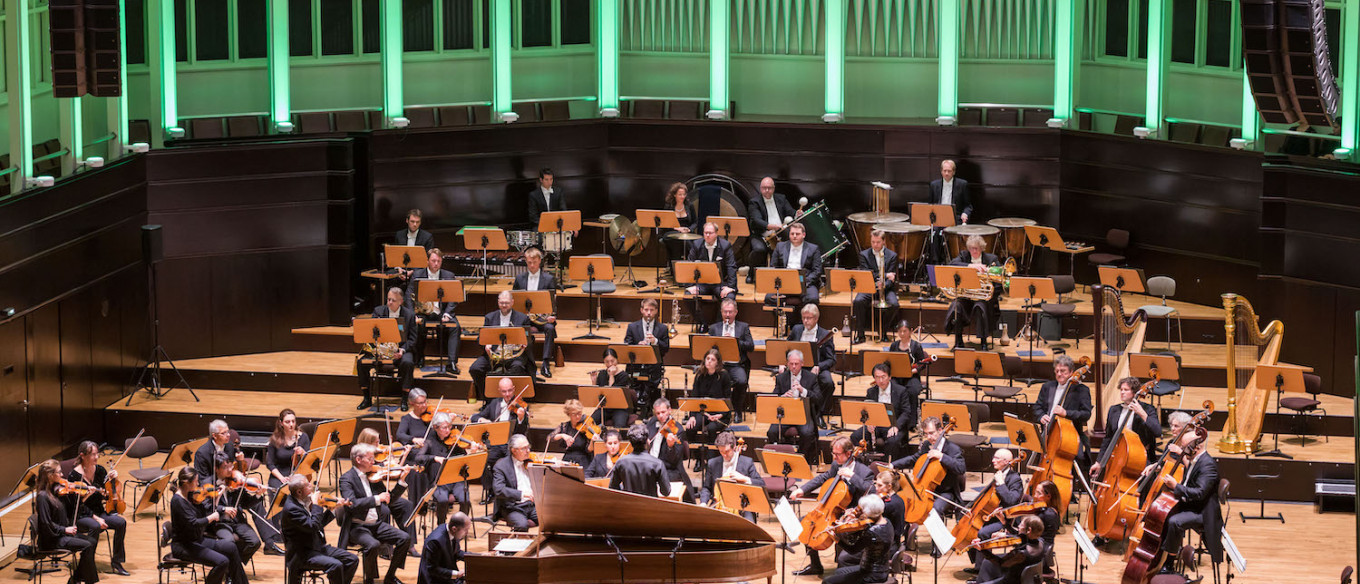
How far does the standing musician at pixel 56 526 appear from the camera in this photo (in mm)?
12602

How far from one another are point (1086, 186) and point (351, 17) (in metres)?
7.74

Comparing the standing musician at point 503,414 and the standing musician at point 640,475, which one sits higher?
the standing musician at point 503,414

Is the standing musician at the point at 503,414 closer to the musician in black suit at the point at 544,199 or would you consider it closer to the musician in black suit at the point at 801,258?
the musician in black suit at the point at 801,258

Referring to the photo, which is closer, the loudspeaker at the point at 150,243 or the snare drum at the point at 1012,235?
the loudspeaker at the point at 150,243

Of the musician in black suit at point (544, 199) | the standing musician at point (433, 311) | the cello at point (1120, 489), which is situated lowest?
the cello at point (1120, 489)

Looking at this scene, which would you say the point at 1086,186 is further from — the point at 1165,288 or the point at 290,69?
the point at 290,69

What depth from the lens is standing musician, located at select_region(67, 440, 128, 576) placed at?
12797 millimetres

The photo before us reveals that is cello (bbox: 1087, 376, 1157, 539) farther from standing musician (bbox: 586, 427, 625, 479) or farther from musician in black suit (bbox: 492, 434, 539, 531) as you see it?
musician in black suit (bbox: 492, 434, 539, 531)

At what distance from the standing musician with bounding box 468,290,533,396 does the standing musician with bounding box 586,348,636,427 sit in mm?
742

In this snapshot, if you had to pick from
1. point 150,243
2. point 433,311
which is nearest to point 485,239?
point 433,311

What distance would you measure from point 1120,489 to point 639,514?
14.3 ft

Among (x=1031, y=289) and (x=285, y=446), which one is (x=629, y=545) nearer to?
(x=285, y=446)

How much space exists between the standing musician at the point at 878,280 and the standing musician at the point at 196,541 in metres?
6.36

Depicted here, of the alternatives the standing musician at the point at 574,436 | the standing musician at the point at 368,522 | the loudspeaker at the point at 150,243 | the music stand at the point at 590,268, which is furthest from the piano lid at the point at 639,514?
the loudspeaker at the point at 150,243
